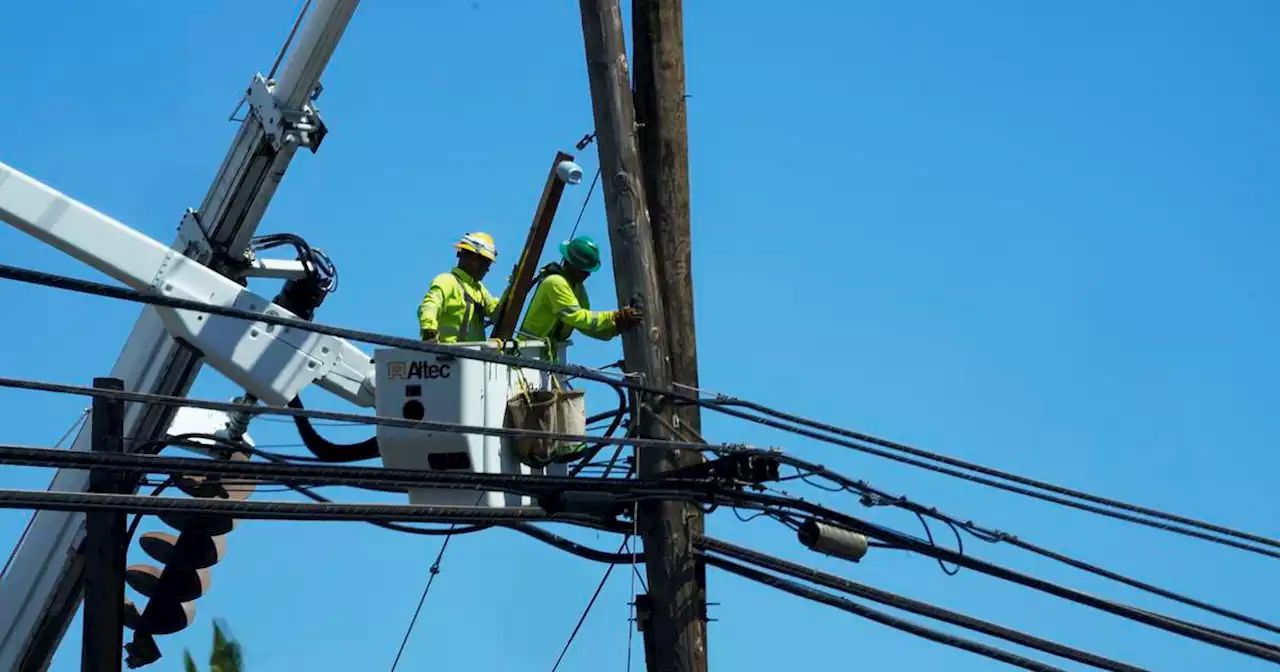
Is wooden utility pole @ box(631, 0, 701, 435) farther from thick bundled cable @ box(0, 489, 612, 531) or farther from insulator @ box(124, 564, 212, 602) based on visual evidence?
insulator @ box(124, 564, 212, 602)

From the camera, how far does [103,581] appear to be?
338 inches

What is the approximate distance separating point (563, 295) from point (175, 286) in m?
2.51

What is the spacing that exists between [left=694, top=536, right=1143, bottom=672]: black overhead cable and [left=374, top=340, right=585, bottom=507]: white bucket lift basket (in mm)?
987

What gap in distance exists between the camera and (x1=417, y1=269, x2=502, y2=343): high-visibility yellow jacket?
33.7 feet

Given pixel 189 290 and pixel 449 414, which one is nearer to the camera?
pixel 449 414

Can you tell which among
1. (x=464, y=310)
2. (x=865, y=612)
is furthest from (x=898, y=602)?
(x=464, y=310)

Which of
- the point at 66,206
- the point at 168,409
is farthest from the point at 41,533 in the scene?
the point at 66,206

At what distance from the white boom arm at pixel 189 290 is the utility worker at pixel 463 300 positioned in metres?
0.89

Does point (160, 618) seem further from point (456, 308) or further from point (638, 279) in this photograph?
point (638, 279)

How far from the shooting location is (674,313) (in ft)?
30.4

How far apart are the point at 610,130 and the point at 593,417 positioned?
1508mm

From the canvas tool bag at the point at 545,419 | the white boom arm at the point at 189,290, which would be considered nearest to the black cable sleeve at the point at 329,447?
the white boom arm at the point at 189,290

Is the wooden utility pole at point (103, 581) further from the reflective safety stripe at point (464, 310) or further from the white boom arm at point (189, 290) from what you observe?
the reflective safety stripe at point (464, 310)

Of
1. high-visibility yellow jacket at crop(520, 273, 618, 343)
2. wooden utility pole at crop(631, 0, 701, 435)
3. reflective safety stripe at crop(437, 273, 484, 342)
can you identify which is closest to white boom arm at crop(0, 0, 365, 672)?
reflective safety stripe at crop(437, 273, 484, 342)
